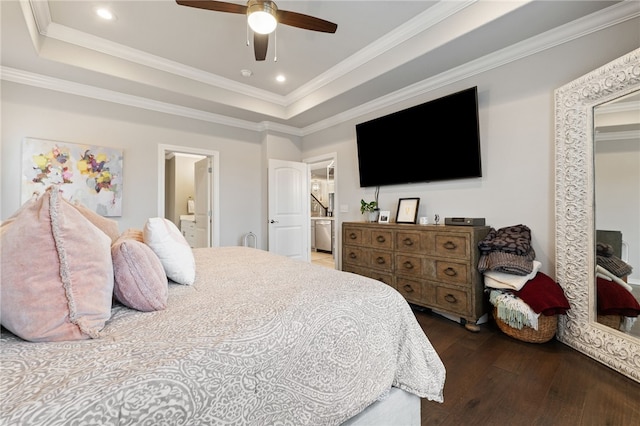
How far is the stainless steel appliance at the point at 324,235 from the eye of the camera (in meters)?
7.29

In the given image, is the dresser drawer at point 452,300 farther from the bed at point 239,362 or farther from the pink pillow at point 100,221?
the pink pillow at point 100,221

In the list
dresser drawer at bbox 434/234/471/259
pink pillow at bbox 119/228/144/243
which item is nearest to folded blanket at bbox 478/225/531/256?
dresser drawer at bbox 434/234/471/259

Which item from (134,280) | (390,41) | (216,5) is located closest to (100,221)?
(134,280)

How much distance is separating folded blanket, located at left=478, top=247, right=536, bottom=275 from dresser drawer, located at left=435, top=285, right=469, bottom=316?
0.30m

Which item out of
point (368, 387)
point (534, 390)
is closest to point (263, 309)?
point (368, 387)

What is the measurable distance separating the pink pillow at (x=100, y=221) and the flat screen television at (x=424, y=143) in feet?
9.52

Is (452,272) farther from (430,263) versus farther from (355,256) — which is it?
(355,256)


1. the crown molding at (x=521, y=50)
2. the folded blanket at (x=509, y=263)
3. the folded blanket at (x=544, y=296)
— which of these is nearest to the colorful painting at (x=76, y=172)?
the crown molding at (x=521, y=50)

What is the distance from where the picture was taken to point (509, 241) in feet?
7.62

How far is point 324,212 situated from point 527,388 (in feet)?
24.7

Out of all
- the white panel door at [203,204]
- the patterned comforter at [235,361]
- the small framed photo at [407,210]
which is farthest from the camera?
the white panel door at [203,204]

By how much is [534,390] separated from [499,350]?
0.48 m

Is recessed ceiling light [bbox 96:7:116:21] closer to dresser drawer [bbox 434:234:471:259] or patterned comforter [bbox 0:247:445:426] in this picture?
patterned comforter [bbox 0:247:445:426]

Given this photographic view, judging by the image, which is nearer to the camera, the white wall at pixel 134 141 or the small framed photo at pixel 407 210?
the white wall at pixel 134 141
